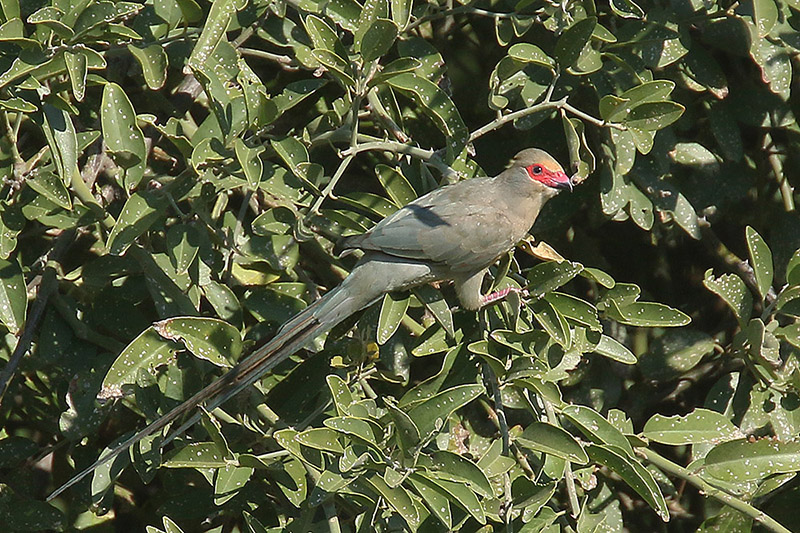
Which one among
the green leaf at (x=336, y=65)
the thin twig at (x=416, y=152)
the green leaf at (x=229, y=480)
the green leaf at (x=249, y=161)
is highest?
the green leaf at (x=336, y=65)

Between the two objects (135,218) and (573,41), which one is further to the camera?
(573,41)

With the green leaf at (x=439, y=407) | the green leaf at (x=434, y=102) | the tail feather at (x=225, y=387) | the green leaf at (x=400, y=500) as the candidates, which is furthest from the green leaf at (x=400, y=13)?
the green leaf at (x=400, y=500)

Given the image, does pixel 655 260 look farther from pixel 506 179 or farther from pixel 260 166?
pixel 260 166

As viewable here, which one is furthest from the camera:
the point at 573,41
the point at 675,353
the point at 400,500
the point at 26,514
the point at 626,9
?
the point at 675,353

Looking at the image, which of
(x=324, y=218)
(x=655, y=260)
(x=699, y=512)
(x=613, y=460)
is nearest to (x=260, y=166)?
(x=324, y=218)

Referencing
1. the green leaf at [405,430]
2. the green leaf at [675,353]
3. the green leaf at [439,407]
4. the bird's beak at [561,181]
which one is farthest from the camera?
the green leaf at [675,353]

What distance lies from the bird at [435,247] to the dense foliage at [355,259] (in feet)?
0.23

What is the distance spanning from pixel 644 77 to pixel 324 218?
3.36 feet

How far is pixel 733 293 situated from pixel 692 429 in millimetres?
445

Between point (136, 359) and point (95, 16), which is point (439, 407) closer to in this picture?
point (136, 359)

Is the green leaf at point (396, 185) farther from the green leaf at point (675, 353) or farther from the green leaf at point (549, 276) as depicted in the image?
the green leaf at point (675, 353)

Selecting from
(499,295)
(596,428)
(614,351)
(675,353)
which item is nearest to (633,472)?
(596,428)

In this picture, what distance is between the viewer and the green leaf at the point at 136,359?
7.82 ft

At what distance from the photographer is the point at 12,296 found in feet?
8.10
